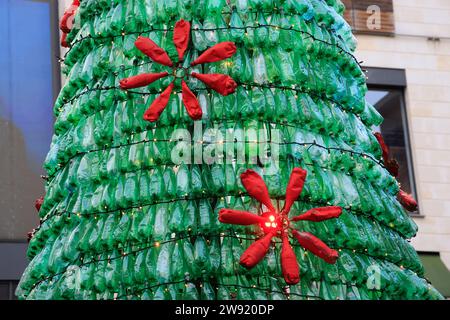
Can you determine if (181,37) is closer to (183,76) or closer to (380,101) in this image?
(183,76)

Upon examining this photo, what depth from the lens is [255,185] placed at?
7809 mm

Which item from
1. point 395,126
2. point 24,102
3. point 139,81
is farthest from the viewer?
point 395,126

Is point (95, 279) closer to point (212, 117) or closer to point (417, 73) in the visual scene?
point (212, 117)

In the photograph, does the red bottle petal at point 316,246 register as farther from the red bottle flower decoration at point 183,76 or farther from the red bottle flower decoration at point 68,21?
the red bottle flower decoration at point 68,21

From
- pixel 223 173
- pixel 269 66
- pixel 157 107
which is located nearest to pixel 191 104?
pixel 157 107

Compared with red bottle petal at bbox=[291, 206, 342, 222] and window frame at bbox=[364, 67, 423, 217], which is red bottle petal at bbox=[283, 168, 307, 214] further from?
window frame at bbox=[364, 67, 423, 217]

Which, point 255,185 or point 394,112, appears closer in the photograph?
point 255,185

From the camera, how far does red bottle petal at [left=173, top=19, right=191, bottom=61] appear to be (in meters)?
8.33

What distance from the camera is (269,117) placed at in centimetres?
A: 816

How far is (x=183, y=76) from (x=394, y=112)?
14.1 meters

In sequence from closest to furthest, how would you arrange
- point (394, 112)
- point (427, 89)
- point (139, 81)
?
Result: point (139, 81)
point (394, 112)
point (427, 89)

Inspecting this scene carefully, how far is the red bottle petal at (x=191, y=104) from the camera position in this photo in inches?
315

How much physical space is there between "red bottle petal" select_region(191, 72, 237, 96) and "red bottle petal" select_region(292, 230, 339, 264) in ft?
3.67

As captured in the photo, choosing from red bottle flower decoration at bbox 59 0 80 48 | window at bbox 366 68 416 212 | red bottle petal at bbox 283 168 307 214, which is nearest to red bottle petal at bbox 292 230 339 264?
red bottle petal at bbox 283 168 307 214
